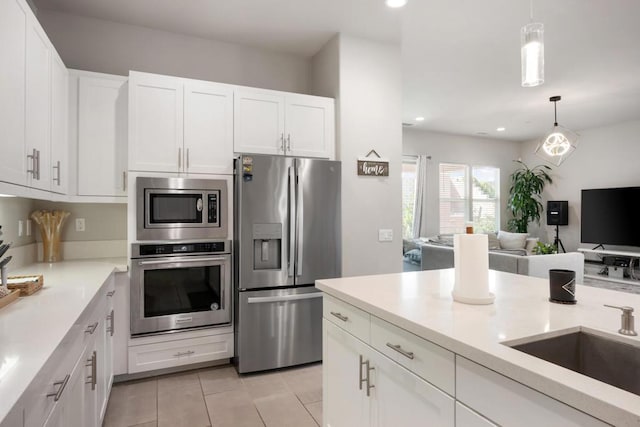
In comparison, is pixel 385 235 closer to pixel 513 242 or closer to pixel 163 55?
pixel 163 55

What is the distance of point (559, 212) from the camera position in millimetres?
7293

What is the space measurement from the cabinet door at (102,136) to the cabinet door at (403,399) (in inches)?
94.1

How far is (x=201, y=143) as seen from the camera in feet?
9.54

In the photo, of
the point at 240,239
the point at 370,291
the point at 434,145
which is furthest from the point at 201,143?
the point at 434,145

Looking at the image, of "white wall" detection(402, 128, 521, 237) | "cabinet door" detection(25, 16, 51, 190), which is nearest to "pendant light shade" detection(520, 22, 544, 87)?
"cabinet door" detection(25, 16, 51, 190)

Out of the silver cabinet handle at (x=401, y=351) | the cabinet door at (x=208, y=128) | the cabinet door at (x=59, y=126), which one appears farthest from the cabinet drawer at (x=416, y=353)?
the cabinet door at (x=59, y=126)

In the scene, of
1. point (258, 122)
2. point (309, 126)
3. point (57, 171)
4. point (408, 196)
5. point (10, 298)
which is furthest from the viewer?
point (408, 196)

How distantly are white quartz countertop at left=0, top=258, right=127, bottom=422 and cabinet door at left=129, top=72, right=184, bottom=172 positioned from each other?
2.92 ft

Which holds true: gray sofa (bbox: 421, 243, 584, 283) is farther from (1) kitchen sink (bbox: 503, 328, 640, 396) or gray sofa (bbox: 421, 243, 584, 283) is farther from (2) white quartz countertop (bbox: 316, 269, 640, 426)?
(1) kitchen sink (bbox: 503, 328, 640, 396)

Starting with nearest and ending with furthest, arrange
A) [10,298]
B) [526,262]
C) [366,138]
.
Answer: [10,298], [366,138], [526,262]

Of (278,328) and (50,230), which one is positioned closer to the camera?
(50,230)

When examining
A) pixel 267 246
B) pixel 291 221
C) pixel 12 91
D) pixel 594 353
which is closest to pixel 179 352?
pixel 267 246

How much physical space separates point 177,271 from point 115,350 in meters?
0.69

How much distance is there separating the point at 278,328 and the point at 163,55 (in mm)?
2623
